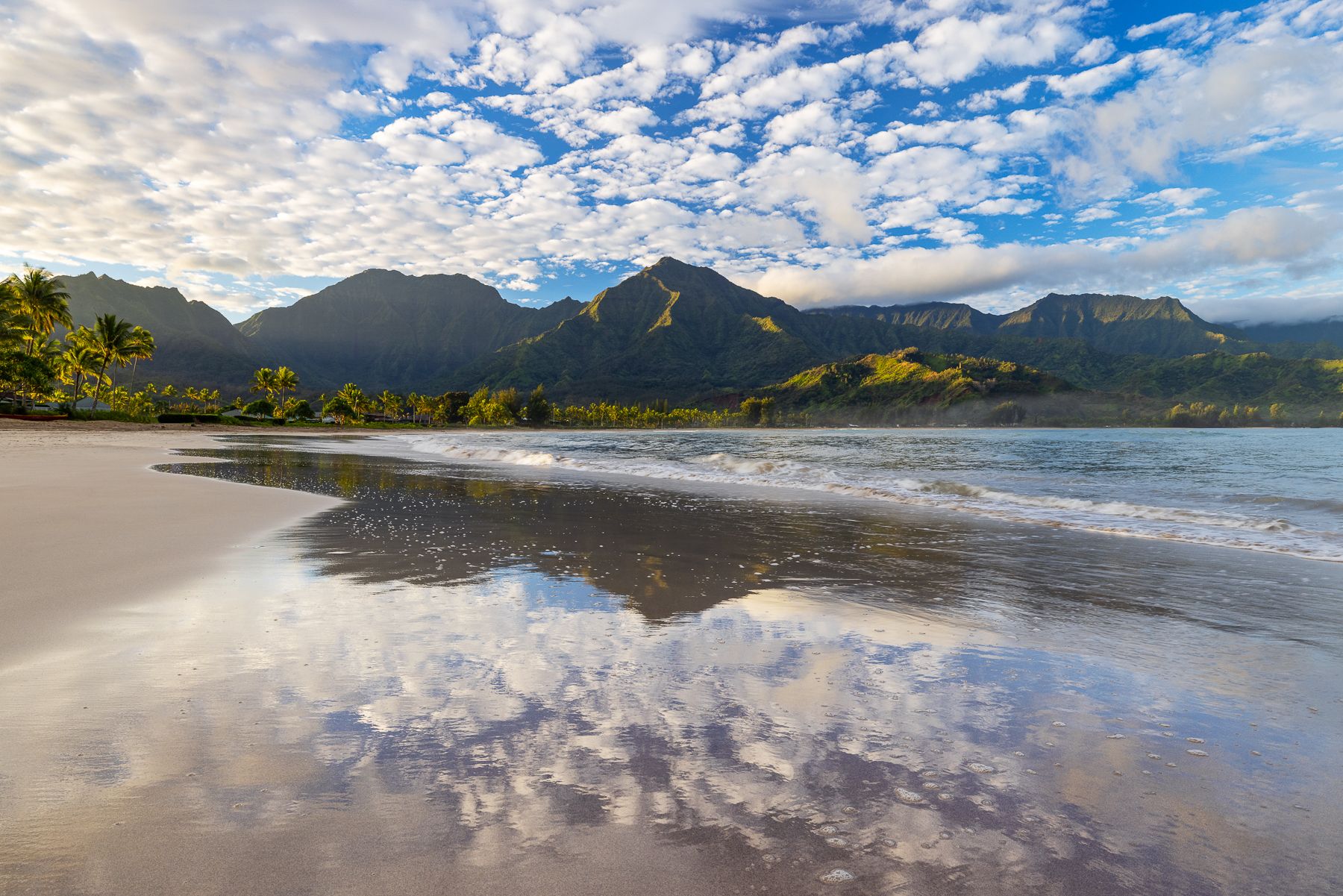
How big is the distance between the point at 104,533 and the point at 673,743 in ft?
41.2

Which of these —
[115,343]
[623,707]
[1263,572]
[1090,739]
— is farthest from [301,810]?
[115,343]

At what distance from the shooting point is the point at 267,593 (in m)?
8.05

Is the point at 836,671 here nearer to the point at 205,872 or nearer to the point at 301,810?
the point at 301,810

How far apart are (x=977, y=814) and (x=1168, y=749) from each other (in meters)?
1.93

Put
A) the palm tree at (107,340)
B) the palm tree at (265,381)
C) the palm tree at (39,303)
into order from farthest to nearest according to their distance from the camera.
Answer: the palm tree at (265,381) < the palm tree at (107,340) < the palm tree at (39,303)

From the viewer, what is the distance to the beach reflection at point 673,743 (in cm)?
299

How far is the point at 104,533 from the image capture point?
37.9 ft

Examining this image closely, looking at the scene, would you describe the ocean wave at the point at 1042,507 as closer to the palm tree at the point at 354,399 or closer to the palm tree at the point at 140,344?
the palm tree at the point at 140,344

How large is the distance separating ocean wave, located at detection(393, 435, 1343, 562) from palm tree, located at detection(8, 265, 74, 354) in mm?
90922

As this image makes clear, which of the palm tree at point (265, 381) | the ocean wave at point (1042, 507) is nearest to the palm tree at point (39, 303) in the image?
the palm tree at point (265, 381)

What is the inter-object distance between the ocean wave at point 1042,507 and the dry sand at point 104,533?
695 inches

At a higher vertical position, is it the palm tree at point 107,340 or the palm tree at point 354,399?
the palm tree at point 107,340

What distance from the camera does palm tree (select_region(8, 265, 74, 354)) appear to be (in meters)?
82.9

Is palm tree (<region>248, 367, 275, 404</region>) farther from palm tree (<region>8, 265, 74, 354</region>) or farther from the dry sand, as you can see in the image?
the dry sand
